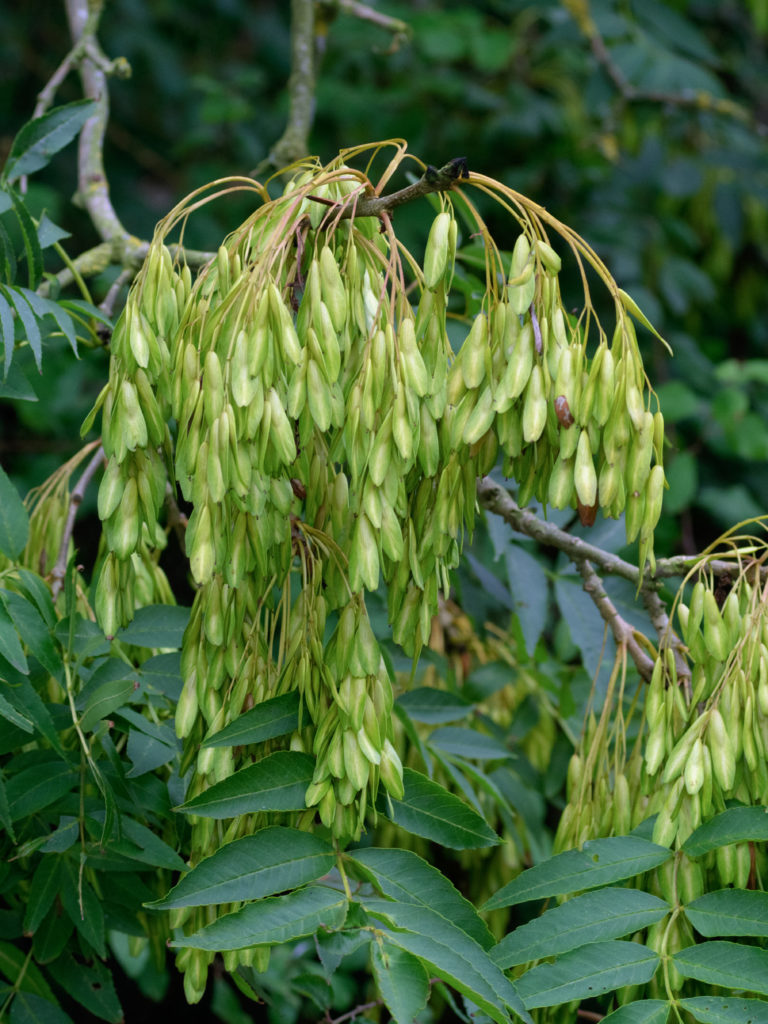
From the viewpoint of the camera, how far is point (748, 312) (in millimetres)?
3939

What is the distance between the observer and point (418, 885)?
3.41 ft

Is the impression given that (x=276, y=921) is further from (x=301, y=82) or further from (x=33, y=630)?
(x=301, y=82)

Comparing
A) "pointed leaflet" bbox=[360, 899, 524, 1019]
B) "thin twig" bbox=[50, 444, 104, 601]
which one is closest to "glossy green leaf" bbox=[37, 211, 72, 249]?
"thin twig" bbox=[50, 444, 104, 601]

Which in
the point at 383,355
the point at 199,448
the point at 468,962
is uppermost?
the point at 383,355

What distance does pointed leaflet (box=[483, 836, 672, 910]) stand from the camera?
108 cm

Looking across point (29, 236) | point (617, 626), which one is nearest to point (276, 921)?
point (617, 626)

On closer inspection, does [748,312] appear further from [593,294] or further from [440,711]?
[440,711]

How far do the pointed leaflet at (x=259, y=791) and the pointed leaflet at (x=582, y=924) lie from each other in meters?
0.27

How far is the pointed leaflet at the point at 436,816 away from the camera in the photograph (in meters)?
1.09

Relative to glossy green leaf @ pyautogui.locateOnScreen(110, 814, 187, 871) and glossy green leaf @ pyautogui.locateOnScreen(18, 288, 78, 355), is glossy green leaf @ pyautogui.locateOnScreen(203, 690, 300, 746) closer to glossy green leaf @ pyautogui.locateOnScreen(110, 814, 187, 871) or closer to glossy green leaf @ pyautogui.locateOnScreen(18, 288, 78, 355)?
glossy green leaf @ pyautogui.locateOnScreen(110, 814, 187, 871)

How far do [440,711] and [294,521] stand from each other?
589 millimetres

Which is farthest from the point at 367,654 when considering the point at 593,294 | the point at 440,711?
the point at 593,294

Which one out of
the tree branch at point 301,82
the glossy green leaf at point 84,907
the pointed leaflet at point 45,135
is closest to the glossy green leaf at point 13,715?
the glossy green leaf at point 84,907

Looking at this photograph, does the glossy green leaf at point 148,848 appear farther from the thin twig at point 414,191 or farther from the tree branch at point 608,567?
the thin twig at point 414,191
